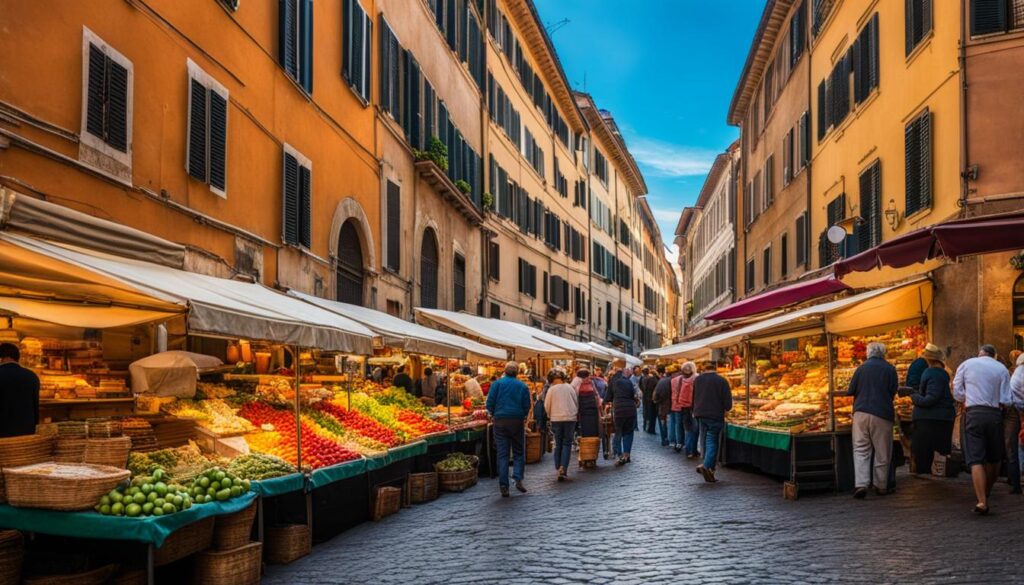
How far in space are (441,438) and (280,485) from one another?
5.38m

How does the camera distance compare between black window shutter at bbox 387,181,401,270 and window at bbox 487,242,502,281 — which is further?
window at bbox 487,242,502,281

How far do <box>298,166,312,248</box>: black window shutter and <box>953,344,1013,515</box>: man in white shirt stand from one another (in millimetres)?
9324

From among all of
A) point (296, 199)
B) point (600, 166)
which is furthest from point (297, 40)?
point (600, 166)

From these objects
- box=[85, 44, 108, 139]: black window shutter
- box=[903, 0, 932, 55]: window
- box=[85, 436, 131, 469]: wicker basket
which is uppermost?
box=[903, 0, 932, 55]: window

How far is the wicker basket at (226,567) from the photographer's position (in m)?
7.00

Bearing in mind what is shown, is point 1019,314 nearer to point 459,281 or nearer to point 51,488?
point 51,488

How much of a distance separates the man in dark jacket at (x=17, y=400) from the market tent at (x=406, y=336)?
4833 mm

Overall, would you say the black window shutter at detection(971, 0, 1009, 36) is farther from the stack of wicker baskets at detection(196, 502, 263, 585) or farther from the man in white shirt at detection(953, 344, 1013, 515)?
the stack of wicker baskets at detection(196, 502, 263, 585)

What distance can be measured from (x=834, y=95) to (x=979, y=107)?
7.41 m

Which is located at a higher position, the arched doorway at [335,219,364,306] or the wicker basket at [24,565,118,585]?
the arched doorway at [335,219,364,306]

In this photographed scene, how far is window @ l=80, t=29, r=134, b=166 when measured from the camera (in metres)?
9.34

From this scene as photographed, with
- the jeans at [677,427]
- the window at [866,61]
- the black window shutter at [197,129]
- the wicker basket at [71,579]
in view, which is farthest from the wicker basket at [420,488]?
the window at [866,61]

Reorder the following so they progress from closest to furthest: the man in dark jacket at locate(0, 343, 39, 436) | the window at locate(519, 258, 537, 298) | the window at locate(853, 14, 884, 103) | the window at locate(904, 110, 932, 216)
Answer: the man in dark jacket at locate(0, 343, 39, 436) < the window at locate(904, 110, 932, 216) < the window at locate(853, 14, 884, 103) < the window at locate(519, 258, 537, 298)

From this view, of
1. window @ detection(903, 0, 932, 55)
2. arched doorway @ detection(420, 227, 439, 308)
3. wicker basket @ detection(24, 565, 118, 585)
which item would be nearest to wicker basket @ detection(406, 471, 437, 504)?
wicker basket @ detection(24, 565, 118, 585)
